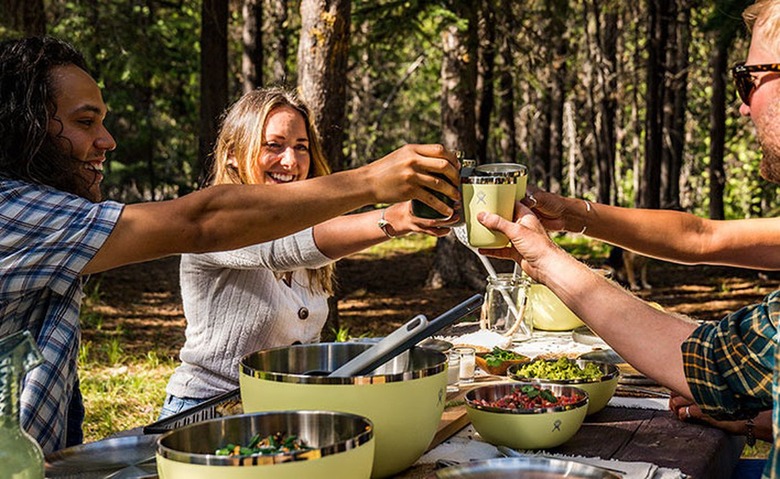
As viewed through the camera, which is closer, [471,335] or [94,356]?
[471,335]

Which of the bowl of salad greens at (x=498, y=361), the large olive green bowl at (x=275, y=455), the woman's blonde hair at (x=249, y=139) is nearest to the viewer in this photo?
the large olive green bowl at (x=275, y=455)

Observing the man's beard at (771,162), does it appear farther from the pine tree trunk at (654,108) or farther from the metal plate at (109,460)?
the pine tree trunk at (654,108)

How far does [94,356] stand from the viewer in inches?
318

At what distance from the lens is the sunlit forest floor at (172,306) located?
6.71 metres

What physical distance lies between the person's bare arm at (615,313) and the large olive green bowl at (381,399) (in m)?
0.41

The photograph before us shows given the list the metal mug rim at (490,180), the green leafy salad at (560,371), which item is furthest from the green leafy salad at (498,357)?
the metal mug rim at (490,180)

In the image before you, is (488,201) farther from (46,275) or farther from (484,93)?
(484,93)

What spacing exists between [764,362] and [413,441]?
0.72 meters

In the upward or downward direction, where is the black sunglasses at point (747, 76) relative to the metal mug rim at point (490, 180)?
upward

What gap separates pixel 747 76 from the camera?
2082 millimetres

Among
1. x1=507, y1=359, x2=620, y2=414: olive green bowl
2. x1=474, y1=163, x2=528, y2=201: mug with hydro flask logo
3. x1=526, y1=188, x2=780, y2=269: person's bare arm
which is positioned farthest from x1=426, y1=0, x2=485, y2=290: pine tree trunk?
x1=507, y1=359, x2=620, y2=414: olive green bowl

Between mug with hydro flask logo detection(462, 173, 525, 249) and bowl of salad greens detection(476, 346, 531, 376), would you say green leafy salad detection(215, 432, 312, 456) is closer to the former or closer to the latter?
mug with hydro flask logo detection(462, 173, 525, 249)

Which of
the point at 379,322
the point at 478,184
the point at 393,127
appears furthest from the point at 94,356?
the point at 393,127

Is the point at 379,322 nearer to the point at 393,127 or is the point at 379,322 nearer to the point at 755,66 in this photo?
the point at 755,66
